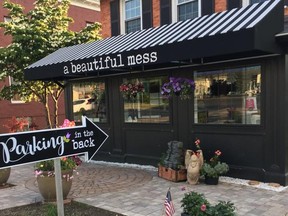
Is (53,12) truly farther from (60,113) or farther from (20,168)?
(60,113)

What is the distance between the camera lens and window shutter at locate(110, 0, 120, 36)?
11.6m

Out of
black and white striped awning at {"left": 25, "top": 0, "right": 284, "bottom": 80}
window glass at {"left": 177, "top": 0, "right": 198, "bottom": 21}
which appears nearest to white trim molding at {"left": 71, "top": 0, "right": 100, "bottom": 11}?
window glass at {"left": 177, "top": 0, "right": 198, "bottom": 21}

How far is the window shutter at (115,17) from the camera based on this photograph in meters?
11.6

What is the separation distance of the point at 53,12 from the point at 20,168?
21.3 ft

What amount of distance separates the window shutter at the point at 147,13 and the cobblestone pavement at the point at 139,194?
4.76m

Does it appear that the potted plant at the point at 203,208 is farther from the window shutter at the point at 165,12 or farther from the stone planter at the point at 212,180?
the window shutter at the point at 165,12

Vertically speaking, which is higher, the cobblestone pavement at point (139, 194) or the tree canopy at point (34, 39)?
the tree canopy at point (34, 39)

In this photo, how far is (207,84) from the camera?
7531 mm

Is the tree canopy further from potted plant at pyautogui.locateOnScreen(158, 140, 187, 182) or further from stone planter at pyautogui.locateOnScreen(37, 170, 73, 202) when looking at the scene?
stone planter at pyautogui.locateOnScreen(37, 170, 73, 202)

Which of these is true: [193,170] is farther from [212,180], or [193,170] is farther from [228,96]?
[228,96]

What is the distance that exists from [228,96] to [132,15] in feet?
17.4

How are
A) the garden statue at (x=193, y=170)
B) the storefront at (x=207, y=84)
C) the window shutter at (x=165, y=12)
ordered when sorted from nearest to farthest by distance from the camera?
1. the storefront at (x=207, y=84)
2. the garden statue at (x=193, y=170)
3. the window shutter at (x=165, y=12)

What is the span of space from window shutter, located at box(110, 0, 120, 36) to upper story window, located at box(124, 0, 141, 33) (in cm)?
32

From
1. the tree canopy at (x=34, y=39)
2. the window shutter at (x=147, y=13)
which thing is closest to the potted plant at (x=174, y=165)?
the window shutter at (x=147, y=13)
